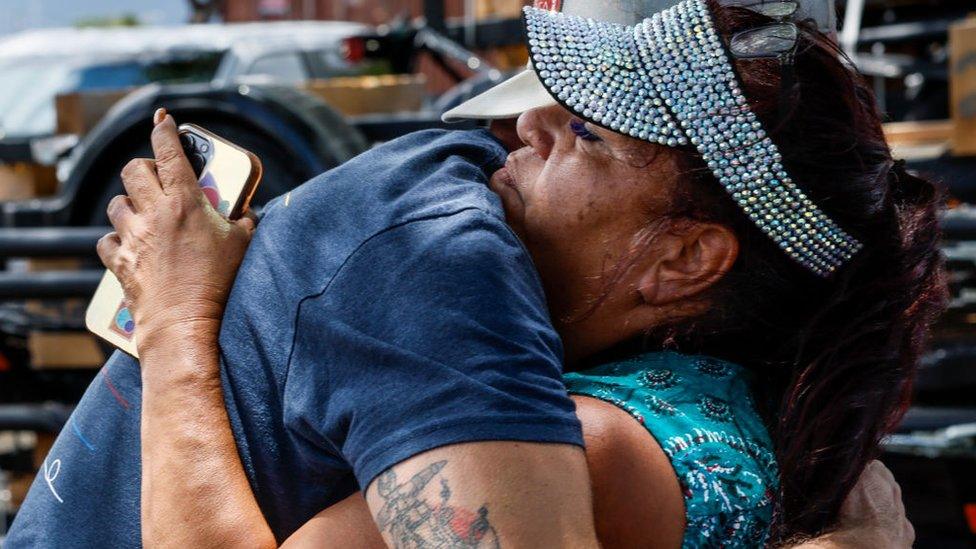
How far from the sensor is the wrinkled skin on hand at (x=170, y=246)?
172cm

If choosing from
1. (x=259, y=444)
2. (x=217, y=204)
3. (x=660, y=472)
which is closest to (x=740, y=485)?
(x=660, y=472)

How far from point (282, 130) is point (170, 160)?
275cm

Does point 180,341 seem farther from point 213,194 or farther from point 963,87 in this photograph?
point 963,87

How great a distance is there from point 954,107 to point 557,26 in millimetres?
2945

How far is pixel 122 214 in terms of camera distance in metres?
1.86

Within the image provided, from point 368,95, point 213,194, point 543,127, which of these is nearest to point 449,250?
point 543,127

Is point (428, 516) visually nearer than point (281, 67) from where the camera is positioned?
Yes

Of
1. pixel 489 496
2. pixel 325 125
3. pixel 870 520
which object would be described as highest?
pixel 489 496

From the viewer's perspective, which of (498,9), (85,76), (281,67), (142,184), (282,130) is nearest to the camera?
(142,184)

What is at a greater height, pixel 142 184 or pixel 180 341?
pixel 142 184

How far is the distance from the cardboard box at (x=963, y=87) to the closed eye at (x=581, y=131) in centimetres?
285

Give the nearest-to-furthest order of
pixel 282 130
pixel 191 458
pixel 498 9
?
pixel 191 458 → pixel 282 130 → pixel 498 9

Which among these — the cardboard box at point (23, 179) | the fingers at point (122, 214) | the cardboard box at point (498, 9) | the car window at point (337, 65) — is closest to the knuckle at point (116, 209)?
the fingers at point (122, 214)

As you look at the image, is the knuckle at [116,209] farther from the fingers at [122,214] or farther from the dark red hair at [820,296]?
the dark red hair at [820,296]
